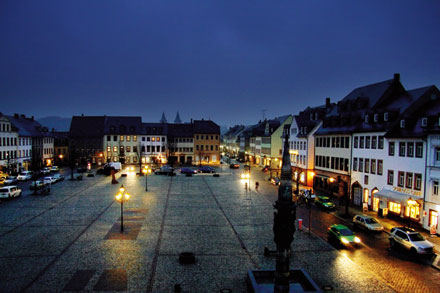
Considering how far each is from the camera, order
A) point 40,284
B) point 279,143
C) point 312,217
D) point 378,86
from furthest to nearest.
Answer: point 279,143
point 378,86
point 312,217
point 40,284

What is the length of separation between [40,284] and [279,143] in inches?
2641

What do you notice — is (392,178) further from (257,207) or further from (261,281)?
(261,281)

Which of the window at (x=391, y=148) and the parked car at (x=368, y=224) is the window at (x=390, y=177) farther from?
the parked car at (x=368, y=224)

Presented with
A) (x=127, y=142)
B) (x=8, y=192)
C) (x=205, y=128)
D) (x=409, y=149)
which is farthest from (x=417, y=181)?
(x=127, y=142)

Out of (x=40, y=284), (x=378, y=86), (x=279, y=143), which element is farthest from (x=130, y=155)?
(x=40, y=284)

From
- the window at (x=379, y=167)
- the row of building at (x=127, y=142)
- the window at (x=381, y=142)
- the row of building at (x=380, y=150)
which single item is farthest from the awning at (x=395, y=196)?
the row of building at (x=127, y=142)

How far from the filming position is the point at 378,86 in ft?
140

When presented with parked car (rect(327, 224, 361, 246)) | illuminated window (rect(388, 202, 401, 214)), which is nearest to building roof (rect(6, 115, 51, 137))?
parked car (rect(327, 224, 361, 246))

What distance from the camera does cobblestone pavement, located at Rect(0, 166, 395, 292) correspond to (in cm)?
1643

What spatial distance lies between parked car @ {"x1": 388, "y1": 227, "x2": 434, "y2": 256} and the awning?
274 inches

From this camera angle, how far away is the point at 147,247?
21.4 metres

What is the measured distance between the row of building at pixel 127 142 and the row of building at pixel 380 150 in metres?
40.2

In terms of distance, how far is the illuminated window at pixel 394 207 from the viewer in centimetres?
3070

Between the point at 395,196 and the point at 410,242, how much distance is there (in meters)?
9.86
